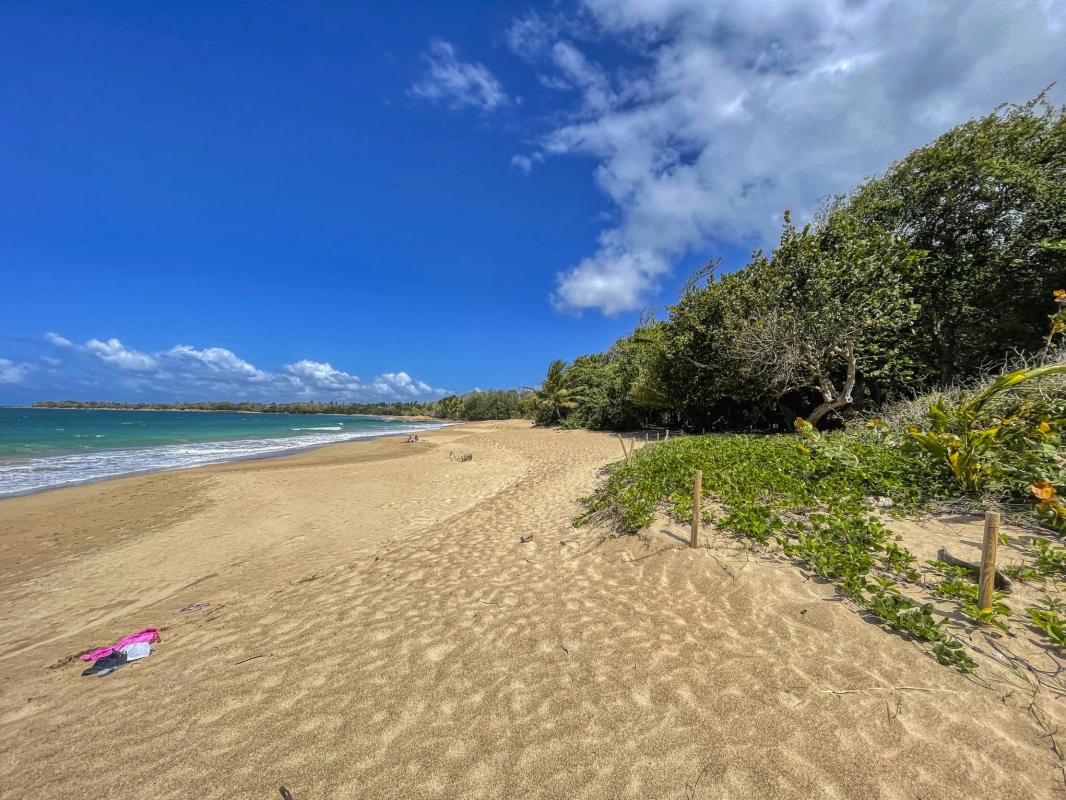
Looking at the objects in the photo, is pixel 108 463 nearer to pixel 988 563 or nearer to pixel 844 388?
pixel 988 563

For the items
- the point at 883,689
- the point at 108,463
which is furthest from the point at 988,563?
the point at 108,463

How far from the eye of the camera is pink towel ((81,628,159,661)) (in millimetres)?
3764

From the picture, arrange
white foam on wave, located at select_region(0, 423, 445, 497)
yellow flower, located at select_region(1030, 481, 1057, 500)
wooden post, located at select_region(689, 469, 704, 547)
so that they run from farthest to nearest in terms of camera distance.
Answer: white foam on wave, located at select_region(0, 423, 445, 497), wooden post, located at select_region(689, 469, 704, 547), yellow flower, located at select_region(1030, 481, 1057, 500)

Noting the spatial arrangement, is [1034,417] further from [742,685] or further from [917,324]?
[917,324]

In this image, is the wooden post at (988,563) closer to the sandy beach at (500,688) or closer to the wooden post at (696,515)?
the sandy beach at (500,688)

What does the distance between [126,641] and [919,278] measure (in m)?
19.7

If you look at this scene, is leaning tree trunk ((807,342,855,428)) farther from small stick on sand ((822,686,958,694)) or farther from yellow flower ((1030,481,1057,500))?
small stick on sand ((822,686,958,694))

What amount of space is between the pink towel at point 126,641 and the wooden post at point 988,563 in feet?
24.6

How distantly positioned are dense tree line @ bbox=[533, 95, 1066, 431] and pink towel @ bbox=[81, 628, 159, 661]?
14.3 m

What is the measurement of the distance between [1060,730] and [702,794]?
2190 mm

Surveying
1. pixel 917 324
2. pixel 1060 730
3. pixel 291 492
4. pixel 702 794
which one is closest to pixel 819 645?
pixel 1060 730

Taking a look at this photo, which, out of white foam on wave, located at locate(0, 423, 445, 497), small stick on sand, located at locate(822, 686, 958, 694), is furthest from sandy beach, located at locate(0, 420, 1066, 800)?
white foam on wave, located at locate(0, 423, 445, 497)

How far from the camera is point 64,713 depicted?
3.10 m

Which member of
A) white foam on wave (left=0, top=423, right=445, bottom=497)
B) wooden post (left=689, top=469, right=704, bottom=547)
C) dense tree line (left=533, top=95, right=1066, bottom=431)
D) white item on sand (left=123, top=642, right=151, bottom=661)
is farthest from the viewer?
white foam on wave (left=0, top=423, right=445, bottom=497)
